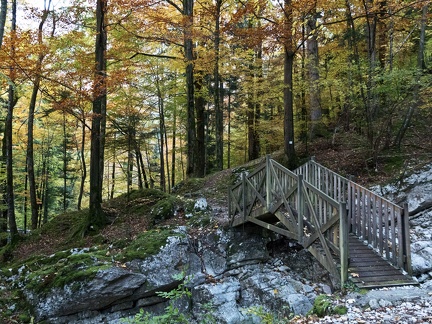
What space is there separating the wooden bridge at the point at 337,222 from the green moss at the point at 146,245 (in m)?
2.05

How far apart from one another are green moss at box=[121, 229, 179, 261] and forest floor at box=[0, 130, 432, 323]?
0.62 metres

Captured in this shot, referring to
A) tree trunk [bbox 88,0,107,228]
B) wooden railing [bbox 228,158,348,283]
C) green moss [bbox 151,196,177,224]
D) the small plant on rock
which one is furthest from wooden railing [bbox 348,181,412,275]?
tree trunk [bbox 88,0,107,228]

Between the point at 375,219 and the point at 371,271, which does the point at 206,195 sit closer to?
the point at 375,219

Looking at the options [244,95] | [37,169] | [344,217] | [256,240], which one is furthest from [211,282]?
[37,169]

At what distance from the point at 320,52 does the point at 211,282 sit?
13145 mm

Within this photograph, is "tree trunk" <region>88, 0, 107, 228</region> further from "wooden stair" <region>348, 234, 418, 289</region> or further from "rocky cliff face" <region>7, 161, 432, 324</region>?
"wooden stair" <region>348, 234, 418, 289</region>

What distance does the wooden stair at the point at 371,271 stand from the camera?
187 inches

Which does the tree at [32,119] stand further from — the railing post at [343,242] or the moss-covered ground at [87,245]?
the railing post at [343,242]

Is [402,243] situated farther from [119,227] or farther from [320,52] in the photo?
[320,52]

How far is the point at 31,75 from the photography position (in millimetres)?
9633

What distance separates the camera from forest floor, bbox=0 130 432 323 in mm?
8922

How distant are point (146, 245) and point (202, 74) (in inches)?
392

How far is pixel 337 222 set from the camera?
199 inches

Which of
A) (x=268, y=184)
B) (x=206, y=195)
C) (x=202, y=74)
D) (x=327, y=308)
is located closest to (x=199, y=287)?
(x=268, y=184)
